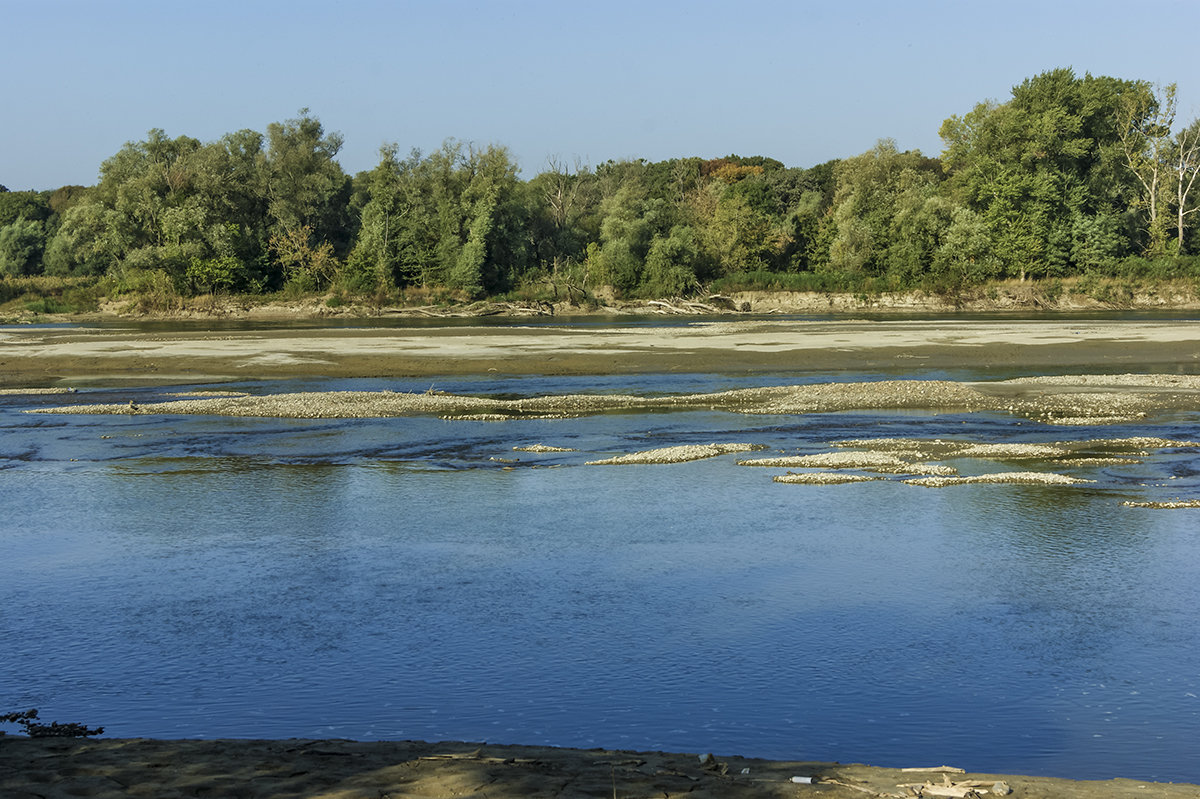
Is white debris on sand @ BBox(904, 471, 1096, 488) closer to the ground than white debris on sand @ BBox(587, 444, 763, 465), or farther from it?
closer to the ground

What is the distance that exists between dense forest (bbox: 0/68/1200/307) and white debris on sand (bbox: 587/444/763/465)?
74.7m

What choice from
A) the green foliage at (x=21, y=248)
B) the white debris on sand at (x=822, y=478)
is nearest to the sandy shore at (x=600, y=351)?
the white debris on sand at (x=822, y=478)

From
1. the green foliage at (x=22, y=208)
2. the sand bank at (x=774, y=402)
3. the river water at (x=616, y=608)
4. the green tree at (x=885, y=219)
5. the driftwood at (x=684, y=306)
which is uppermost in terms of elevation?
the green foliage at (x=22, y=208)

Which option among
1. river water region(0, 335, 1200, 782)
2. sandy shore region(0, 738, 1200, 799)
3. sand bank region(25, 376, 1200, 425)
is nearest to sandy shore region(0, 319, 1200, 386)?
sand bank region(25, 376, 1200, 425)

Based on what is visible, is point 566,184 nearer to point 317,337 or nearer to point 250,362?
point 317,337

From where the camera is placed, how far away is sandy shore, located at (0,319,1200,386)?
4284 centimetres

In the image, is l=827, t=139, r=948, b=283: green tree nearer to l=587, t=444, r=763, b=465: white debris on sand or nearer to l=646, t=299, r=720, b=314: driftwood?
l=646, t=299, r=720, b=314: driftwood

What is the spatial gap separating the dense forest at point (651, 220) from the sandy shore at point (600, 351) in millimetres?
32493

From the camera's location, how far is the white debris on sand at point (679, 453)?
22.8 m

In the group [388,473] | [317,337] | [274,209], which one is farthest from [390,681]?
[274,209]

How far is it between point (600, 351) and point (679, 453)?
26642 mm

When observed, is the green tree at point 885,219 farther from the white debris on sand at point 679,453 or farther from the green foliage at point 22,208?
the green foliage at point 22,208

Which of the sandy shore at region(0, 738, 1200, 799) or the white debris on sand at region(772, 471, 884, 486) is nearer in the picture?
the sandy shore at region(0, 738, 1200, 799)

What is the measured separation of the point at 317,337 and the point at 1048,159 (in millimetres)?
66590
